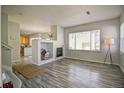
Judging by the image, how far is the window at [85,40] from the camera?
534 cm

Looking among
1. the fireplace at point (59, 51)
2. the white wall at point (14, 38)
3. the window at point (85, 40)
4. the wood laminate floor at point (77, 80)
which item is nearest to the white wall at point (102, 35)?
the window at point (85, 40)

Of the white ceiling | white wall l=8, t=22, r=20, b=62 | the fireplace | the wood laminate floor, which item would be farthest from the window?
white wall l=8, t=22, r=20, b=62

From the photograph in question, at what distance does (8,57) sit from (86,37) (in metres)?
4.59

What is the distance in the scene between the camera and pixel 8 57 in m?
3.04

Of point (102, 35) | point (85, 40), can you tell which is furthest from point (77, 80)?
point (85, 40)

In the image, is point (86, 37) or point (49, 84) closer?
point (49, 84)

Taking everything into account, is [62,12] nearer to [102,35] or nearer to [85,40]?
[102,35]

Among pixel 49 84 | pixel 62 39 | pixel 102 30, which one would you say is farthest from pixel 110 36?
pixel 49 84

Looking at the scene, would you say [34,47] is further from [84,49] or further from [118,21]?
[118,21]

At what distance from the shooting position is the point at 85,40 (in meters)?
5.97

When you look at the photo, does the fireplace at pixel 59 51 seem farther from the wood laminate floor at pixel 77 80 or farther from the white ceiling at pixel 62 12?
the wood laminate floor at pixel 77 80

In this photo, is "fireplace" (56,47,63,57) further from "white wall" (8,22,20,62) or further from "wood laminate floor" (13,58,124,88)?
"wood laminate floor" (13,58,124,88)

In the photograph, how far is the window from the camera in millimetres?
5336
